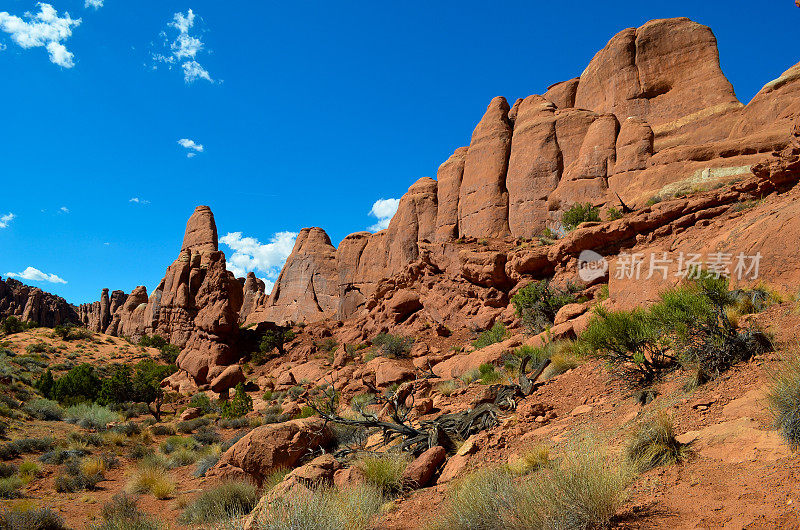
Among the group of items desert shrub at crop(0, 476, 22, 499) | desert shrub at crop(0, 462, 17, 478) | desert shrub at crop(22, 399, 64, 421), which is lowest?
desert shrub at crop(0, 476, 22, 499)

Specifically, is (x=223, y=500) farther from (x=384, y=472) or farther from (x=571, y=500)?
(x=571, y=500)

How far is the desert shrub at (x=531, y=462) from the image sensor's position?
5604 mm

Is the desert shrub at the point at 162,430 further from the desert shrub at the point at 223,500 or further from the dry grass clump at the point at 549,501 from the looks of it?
the dry grass clump at the point at 549,501

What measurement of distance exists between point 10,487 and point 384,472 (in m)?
10.1

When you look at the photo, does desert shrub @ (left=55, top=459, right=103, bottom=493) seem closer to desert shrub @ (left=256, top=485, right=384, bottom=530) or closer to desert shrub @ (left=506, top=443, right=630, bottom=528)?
desert shrub @ (left=256, top=485, right=384, bottom=530)

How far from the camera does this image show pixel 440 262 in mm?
33094

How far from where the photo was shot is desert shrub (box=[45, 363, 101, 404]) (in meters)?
22.9

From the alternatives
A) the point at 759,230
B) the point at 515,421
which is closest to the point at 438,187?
the point at 759,230

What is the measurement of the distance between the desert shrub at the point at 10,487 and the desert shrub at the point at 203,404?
13.1m

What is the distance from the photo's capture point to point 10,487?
1034 centimetres

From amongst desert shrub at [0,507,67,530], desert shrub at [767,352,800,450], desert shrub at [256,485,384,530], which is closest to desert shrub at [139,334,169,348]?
desert shrub at [0,507,67,530]

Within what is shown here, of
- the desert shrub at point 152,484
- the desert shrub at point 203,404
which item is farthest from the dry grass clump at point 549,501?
the desert shrub at point 203,404

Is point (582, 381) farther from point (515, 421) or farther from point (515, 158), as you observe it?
point (515, 158)

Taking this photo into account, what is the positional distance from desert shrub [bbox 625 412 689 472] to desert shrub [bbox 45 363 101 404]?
2687 cm
